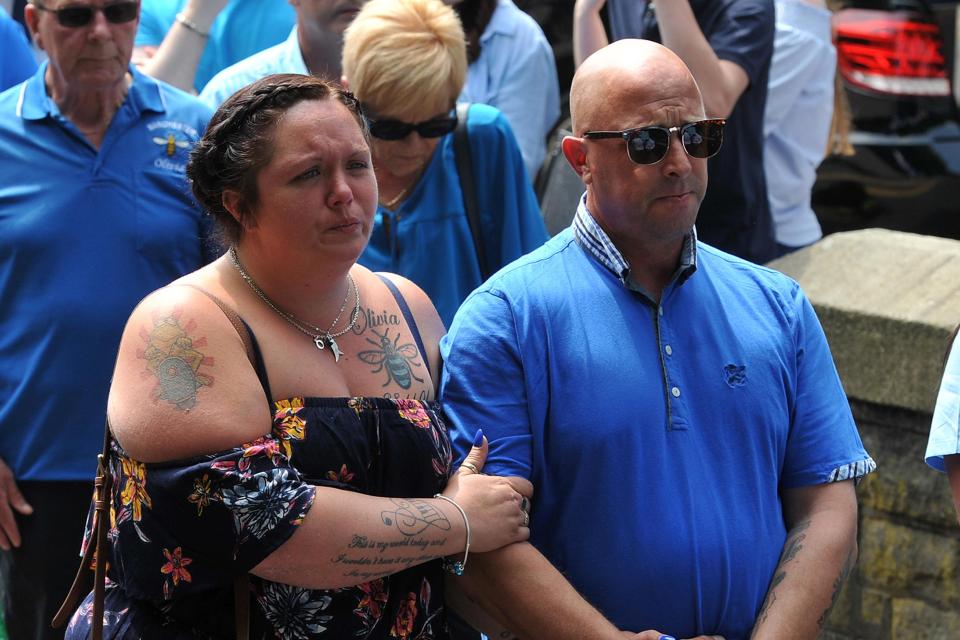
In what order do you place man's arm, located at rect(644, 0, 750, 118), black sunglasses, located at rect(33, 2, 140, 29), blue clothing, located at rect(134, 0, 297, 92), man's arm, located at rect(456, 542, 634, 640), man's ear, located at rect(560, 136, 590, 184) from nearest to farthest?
man's arm, located at rect(456, 542, 634, 640)
man's ear, located at rect(560, 136, 590, 184)
black sunglasses, located at rect(33, 2, 140, 29)
man's arm, located at rect(644, 0, 750, 118)
blue clothing, located at rect(134, 0, 297, 92)

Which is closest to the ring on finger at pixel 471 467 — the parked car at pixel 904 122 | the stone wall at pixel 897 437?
the stone wall at pixel 897 437

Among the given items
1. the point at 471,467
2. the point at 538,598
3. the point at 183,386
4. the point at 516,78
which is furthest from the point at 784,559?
the point at 516,78

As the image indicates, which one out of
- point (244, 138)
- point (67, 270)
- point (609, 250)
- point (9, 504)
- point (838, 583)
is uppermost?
point (244, 138)

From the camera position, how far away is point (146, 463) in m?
2.36

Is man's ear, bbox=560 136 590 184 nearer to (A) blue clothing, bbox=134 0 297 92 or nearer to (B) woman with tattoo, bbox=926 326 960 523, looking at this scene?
(B) woman with tattoo, bbox=926 326 960 523

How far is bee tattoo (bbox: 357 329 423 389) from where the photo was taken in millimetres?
2674

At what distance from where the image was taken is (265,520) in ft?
7.70

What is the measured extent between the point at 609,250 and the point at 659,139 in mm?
255

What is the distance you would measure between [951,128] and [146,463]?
456cm

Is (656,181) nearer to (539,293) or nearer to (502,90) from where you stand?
(539,293)

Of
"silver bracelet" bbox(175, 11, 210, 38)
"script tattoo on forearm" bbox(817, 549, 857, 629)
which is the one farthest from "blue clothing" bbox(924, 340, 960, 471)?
"silver bracelet" bbox(175, 11, 210, 38)

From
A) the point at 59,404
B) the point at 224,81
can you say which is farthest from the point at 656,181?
the point at 224,81

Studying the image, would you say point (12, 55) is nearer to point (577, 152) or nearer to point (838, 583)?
point (577, 152)

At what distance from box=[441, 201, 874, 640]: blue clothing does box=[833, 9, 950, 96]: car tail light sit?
3388mm
